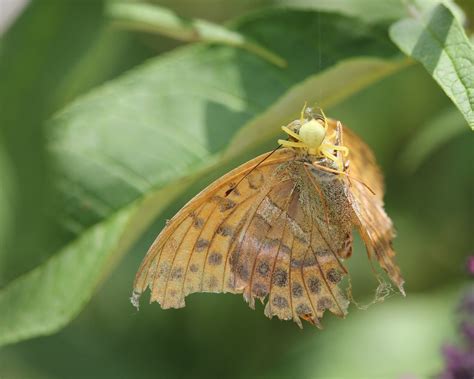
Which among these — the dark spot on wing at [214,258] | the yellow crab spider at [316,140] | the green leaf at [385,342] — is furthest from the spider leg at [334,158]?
the green leaf at [385,342]

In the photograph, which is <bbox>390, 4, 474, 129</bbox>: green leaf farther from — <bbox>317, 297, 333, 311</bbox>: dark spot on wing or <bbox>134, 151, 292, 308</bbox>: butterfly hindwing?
<bbox>317, 297, 333, 311</bbox>: dark spot on wing

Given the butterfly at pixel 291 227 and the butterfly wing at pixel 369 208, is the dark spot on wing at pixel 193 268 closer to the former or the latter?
the butterfly at pixel 291 227

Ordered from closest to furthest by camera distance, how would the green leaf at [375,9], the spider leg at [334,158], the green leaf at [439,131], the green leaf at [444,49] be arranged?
1. the green leaf at [444,49]
2. the spider leg at [334,158]
3. the green leaf at [375,9]
4. the green leaf at [439,131]

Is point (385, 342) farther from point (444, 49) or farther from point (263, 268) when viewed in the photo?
point (444, 49)

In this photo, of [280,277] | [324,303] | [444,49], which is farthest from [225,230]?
[444,49]

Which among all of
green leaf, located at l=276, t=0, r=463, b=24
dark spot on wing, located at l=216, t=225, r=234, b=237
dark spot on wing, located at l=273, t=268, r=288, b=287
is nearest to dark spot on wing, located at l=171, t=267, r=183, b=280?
dark spot on wing, located at l=216, t=225, r=234, b=237
